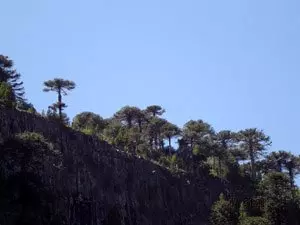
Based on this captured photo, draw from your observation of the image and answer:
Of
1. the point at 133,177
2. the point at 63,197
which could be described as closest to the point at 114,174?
the point at 133,177

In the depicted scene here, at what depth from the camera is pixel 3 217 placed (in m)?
28.7

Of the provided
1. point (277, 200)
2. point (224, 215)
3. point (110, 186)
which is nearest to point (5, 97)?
point (110, 186)

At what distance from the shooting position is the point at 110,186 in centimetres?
4534

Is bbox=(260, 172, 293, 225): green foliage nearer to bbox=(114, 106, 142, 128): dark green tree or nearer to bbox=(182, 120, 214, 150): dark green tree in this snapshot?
bbox=(182, 120, 214, 150): dark green tree

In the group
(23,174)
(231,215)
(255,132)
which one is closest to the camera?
(23,174)

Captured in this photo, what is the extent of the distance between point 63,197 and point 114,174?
7.88 metres

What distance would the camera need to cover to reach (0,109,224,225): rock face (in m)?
40.1

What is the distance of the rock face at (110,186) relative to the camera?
40.1 metres

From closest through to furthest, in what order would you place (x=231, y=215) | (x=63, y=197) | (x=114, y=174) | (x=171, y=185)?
1. (x=63, y=197)
2. (x=231, y=215)
3. (x=114, y=174)
4. (x=171, y=185)

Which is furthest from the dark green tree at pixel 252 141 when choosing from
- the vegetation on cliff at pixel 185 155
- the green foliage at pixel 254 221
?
the green foliage at pixel 254 221

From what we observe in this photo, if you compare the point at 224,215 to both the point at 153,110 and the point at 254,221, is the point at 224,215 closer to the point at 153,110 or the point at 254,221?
the point at 254,221

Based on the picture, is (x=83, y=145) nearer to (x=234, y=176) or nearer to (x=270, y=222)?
(x=270, y=222)

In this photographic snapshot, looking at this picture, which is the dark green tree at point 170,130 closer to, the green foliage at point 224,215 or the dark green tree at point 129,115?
the dark green tree at point 129,115

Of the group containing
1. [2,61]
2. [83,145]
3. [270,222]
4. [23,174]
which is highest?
[2,61]
